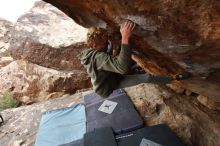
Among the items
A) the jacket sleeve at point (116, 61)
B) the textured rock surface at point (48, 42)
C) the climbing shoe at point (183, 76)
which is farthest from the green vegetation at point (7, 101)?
the climbing shoe at point (183, 76)

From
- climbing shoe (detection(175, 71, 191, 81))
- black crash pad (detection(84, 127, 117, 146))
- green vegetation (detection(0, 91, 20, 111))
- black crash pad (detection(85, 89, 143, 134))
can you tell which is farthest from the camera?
green vegetation (detection(0, 91, 20, 111))

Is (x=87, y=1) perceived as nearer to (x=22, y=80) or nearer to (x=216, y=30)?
(x=216, y=30)

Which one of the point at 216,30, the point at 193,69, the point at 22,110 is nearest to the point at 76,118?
the point at 22,110

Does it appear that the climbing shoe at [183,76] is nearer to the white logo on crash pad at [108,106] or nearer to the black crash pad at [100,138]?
the black crash pad at [100,138]

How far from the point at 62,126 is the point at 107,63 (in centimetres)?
221

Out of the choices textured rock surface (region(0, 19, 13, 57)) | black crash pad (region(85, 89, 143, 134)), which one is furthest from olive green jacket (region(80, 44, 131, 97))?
textured rock surface (region(0, 19, 13, 57))

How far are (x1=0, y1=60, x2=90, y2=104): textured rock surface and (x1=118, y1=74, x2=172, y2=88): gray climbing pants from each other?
3.22 m

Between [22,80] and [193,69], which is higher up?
[193,69]

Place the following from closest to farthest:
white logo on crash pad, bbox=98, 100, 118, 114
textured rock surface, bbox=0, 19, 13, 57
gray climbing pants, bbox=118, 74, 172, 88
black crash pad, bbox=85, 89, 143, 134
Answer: gray climbing pants, bbox=118, 74, 172, 88 → black crash pad, bbox=85, 89, 143, 134 → white logo on crash pad, bbox=98, 100, 118, 114 → textured rock surface, bbox=0, 19, 13, 57

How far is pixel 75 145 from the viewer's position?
5.05 meters

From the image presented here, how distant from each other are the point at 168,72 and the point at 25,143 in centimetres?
291

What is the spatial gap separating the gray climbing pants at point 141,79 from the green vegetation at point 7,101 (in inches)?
166

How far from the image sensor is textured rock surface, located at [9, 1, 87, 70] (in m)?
7.84

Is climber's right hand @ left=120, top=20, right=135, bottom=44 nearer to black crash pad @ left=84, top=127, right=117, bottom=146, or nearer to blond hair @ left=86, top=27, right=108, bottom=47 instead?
blond hair @ left=86, top=27, right=108, bottom=47
